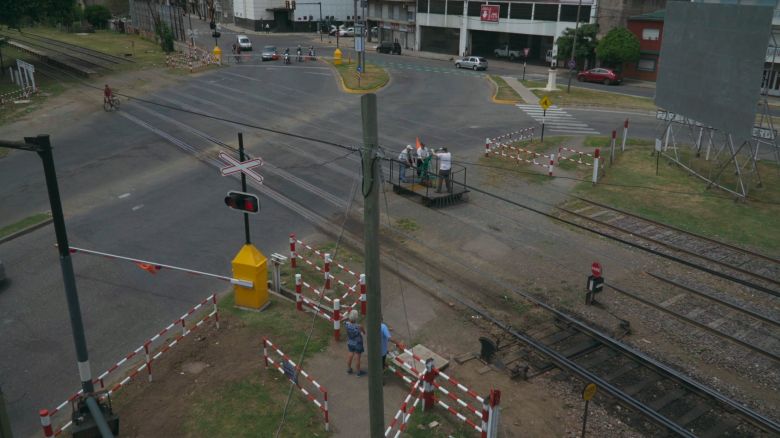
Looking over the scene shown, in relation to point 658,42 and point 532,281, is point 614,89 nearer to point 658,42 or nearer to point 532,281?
point 658,42

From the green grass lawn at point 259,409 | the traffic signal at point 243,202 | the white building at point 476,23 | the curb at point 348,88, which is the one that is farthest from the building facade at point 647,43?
the green grass lawn at point 259,409

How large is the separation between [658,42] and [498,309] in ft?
155

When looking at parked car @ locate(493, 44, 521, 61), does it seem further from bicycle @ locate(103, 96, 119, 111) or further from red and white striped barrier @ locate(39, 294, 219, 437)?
red and white striped barrier @ locate(39, 294, 219, 437)

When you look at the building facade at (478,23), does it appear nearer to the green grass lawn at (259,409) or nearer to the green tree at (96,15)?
the green tree at (96,15)

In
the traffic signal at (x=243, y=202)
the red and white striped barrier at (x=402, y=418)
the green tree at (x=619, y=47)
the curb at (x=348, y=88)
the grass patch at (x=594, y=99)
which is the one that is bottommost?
the red and white striped barrier at (x=402, y=418)

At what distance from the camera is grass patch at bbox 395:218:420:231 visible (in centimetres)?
2136

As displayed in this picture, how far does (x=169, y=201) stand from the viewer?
79.5 feet

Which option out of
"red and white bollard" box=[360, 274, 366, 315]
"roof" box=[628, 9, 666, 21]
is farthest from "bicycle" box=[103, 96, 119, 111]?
"roof" box=[628, 9, 666, 21]

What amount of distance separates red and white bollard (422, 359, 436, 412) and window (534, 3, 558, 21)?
58.7 metres

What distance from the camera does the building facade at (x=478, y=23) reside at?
63812mm

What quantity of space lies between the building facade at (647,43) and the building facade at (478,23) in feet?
16.0

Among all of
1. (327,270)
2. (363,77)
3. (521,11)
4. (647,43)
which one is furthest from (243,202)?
(521,11)

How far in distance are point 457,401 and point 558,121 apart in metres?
29.2

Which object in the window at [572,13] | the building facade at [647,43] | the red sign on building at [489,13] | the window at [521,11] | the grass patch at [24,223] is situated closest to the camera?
the grass patch at [24,223]
